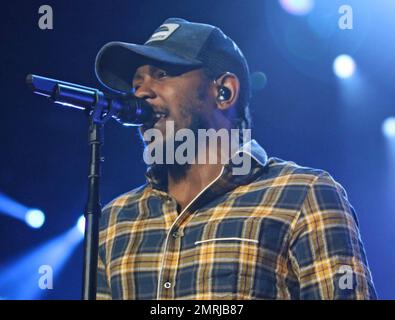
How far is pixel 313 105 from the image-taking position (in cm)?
273

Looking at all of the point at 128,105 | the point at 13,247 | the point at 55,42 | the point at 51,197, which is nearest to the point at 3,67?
the point at 55,42

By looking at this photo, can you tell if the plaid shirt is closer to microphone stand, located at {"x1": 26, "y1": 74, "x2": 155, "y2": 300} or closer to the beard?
the beard

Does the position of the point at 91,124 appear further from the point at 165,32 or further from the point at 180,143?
the point at 165,32

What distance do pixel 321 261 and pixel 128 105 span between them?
0.66 metres

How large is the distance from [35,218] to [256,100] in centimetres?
104

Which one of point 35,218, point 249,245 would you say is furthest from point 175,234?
point 35,218

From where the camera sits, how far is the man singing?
71.6 inches

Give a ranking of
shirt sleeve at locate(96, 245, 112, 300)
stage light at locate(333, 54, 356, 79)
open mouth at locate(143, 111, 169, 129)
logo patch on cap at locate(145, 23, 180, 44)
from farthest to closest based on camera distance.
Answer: stage light at locate(333, 54, 356, 79)
logo patch on cap at locate(145, 23, 180, 44)
shirt sleeve at locate(96, 245, 112, 300)
open mouth at locate(143, 111, 169, 129)

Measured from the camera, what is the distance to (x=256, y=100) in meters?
2.68

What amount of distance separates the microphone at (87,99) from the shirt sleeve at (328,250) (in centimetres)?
57

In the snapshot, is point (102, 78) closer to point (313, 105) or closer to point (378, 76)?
point (313, 105)

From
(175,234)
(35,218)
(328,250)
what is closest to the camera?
(328,250)

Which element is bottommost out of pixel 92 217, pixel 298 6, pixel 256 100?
pixel 92 217

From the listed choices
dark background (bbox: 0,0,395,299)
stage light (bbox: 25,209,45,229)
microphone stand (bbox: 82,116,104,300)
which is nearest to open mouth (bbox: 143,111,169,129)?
microphone stand (bbox: 82,116,104,300)
